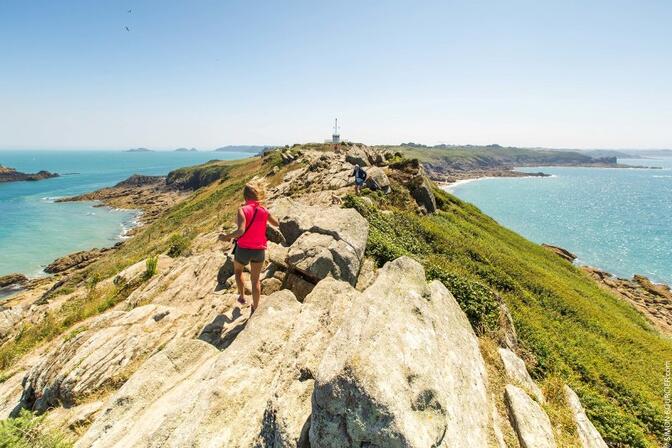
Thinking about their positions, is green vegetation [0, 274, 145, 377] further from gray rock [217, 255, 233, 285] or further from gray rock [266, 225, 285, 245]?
gray rock [266, 225, 285, 245]

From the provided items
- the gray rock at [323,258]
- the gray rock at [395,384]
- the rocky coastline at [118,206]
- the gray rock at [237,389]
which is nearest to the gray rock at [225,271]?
the gray rock at [323,258]

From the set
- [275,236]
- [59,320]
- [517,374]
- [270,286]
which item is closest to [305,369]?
[270,286]

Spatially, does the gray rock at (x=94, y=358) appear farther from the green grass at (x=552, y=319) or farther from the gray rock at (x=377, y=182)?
the gray rock at (x=377, y=182)

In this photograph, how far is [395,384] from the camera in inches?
209

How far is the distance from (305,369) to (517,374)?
7092 millimetres

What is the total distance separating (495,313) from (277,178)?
160ft

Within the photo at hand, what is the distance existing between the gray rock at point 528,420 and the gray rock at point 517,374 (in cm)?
Result: 69

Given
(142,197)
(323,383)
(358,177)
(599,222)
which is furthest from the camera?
(142,197)

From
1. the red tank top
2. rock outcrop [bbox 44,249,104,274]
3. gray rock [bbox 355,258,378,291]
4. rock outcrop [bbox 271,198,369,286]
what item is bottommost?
rock outcrop [bbox 44,249,104,274]

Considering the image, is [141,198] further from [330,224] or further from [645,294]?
[645,294]

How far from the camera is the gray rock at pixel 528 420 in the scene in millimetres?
7336

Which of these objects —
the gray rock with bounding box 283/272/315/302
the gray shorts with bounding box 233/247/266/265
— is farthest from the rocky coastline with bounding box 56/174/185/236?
the gray shorts with bounding box 233/247/266/265

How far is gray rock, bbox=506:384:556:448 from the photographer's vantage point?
289 inches

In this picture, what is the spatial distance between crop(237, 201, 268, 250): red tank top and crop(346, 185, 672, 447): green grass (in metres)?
7.40
